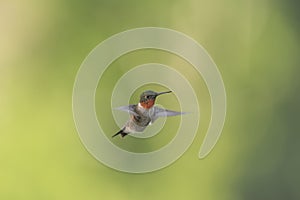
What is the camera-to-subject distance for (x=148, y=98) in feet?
3.73

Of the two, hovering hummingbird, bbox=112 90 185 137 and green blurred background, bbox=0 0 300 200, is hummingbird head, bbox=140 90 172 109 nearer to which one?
hovering hummingbird, bbox=112 90 185 137

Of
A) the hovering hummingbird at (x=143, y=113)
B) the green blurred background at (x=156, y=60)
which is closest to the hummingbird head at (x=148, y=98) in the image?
the hovering hummingbird at (x=143, y=113)

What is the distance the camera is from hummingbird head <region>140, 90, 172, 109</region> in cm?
112

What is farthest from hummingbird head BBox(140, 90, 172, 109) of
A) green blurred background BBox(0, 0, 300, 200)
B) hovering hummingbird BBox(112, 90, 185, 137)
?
green blurred background BBox(0, 0, 300, 200)

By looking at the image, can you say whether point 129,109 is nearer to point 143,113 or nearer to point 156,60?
point 143,113

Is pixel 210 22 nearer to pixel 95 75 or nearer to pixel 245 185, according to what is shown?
pixel 95 75

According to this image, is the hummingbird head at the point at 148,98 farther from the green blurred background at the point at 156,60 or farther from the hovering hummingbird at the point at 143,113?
the green blurred background at the point at 156,60

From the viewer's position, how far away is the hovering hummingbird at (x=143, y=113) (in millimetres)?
1114

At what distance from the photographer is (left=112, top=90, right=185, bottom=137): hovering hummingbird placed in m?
1.11

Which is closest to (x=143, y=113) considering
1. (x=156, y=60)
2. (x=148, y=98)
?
(x=148, y=98)

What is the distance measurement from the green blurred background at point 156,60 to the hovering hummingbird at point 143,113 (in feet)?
0.15

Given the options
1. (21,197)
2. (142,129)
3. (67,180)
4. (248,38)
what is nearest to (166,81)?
(142,129)

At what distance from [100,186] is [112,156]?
0.08 m

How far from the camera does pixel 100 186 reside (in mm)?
1188
